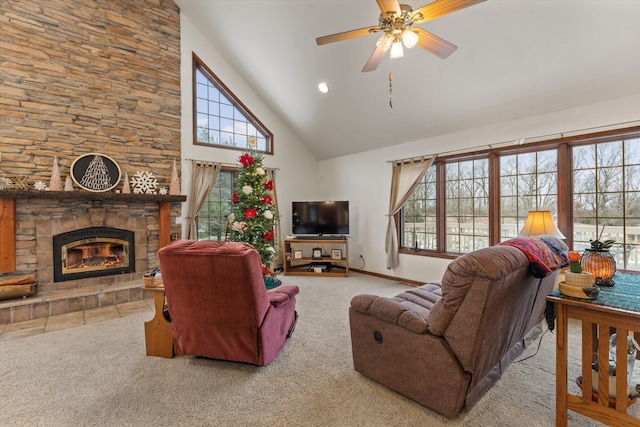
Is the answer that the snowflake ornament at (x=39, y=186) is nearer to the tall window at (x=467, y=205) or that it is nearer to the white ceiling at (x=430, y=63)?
the white ceiling at (x=430, y=63)

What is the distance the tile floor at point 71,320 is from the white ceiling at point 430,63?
411cm

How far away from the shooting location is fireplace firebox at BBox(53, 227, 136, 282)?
4.00 meters

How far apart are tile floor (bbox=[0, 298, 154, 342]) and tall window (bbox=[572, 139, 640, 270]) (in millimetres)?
5360

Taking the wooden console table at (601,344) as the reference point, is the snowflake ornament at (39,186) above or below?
above

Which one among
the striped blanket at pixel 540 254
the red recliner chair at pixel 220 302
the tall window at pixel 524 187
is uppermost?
the tall window at pixel 524 187

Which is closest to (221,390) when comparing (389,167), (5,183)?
(5,183)

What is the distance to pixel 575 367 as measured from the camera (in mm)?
2363

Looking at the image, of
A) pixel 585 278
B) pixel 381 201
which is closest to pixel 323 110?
pixel 381 201

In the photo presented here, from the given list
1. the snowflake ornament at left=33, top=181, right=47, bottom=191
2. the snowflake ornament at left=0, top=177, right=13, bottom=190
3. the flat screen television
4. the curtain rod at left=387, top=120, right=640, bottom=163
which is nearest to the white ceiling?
the curtain rod at left=387, top=120, right=640, bottom=163

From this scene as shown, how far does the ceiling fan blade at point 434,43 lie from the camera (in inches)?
91.2

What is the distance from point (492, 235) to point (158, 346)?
14.1 ft

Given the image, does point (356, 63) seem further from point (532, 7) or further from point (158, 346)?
point (158, 346)

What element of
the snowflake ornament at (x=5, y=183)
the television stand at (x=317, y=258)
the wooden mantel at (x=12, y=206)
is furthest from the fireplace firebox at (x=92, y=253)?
the television stand at (x=317, y=258)

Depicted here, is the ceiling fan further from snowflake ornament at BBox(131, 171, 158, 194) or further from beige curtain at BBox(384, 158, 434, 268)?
snowflake ornament at BBox(131, 171, 158, 194)
